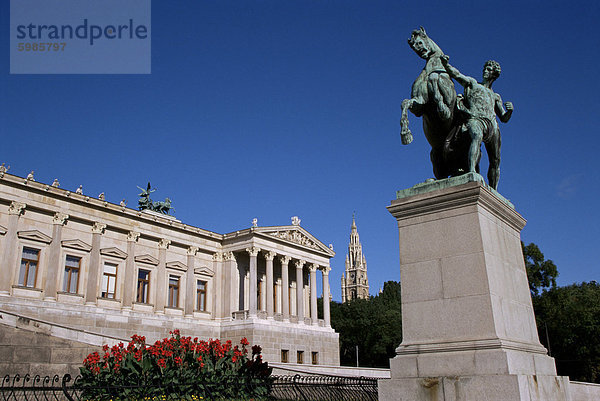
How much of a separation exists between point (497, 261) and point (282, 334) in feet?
140

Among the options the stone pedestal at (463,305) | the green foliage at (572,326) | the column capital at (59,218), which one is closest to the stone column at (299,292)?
the green foliage at (572,326)

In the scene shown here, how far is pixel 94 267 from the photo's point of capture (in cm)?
3959

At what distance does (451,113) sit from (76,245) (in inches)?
1439

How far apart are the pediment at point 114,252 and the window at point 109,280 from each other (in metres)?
0.80

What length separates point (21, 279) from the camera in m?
35.7

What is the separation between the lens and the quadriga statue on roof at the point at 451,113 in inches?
325

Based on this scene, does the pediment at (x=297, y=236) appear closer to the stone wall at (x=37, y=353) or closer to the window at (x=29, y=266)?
the window at (x=29, y=266)

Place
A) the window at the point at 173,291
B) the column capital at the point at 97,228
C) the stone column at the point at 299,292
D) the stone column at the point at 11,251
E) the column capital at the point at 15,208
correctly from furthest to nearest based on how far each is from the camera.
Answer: the stone column at the point at 299,292
the window at the point at 173,291
the column capital at the point at 97,228
the column capital at the point at 15,208
the stone column at the point at 11,251

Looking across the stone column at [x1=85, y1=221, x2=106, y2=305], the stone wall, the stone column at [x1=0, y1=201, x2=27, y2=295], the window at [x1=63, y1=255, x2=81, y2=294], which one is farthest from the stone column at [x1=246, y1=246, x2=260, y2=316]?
the stone wall

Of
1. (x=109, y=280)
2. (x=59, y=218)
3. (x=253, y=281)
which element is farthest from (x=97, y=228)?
(x=253, y=281)

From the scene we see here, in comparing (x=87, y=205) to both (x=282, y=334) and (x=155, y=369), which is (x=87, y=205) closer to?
(x=282, y=334)

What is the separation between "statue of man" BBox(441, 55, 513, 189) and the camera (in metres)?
8.13

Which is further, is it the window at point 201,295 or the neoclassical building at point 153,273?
the window at point 201,295

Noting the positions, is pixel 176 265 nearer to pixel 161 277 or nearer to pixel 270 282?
pixel 161 277
